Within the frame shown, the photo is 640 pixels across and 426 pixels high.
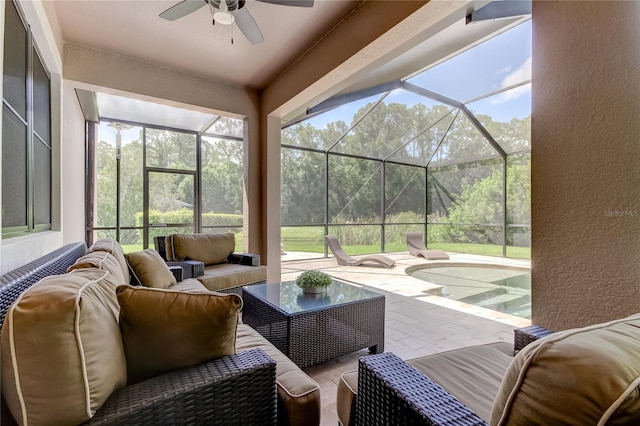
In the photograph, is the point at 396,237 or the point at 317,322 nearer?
the point at 317,322

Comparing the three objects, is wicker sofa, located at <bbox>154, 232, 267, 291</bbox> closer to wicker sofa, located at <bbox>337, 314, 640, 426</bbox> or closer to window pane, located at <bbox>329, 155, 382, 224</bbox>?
wicker sofa, located at <bbox>337, 314, 640, 426</bbox>

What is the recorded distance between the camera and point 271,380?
44.9 inches

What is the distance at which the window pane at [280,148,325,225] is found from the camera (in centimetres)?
726

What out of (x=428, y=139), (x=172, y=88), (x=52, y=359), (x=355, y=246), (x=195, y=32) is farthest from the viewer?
(x=428, y=139)

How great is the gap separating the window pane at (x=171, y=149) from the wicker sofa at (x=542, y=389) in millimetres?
6123

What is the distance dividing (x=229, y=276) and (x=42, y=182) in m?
1.88

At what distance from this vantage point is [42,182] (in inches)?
103

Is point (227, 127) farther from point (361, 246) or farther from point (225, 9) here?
point (361, 246)

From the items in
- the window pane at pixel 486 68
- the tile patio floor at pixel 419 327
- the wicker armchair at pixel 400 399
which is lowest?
the tile patio floor at pixel 419 327

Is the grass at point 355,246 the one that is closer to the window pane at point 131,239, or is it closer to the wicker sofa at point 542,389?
the window pane at point 131,239

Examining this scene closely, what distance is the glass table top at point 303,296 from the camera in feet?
7.43

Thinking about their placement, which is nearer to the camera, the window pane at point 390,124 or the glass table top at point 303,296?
the glass table top at point 303,296

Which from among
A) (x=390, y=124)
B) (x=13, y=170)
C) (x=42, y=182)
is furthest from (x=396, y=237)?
(x=13, y=170)

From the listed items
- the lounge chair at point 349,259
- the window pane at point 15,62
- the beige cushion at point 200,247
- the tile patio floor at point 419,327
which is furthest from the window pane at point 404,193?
the window pane at point 15,62
